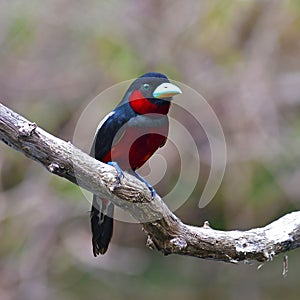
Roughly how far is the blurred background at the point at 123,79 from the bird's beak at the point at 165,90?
2.87 meters

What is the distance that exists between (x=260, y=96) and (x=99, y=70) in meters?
1.54

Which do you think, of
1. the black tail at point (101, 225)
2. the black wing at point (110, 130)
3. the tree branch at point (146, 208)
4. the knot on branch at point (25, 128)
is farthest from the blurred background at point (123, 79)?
the knot on branch at point (25, 128)

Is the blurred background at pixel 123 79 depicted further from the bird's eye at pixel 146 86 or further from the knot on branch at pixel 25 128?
the knot on branch at pixel 25 128

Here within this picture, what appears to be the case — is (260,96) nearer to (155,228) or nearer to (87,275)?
(87,275)

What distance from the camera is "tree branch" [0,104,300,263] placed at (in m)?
2.33

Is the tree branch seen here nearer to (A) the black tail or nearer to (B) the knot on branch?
(B) the knot on branch

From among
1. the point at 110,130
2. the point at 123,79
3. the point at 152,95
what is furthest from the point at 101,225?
the point at 123,79

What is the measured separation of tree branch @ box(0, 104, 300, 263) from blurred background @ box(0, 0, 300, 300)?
316 cm

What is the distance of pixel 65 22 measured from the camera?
638 cm

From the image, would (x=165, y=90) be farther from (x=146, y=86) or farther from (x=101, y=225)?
(x=101, y=225)

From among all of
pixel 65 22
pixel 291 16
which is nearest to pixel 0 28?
pixel 65 22

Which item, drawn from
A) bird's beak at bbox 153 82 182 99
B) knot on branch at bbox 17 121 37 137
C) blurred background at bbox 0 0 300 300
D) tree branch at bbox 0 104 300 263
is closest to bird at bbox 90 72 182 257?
bird's beak at bbox 153 82 182 99

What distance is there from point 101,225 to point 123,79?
3049 millimetres

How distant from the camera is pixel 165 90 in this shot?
2930 millimetres
